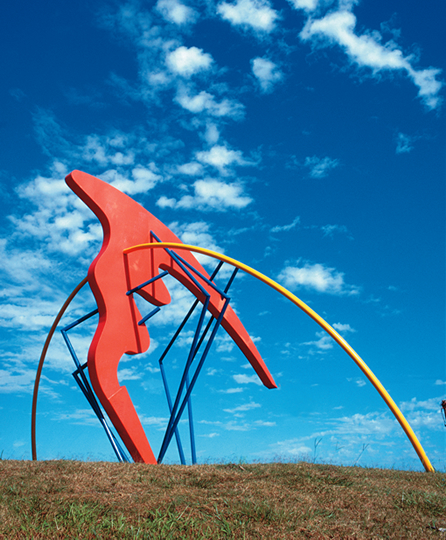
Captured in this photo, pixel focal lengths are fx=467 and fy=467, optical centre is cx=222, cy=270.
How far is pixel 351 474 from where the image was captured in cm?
698

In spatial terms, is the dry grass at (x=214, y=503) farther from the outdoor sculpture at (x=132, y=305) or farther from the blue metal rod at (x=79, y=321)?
the blue metal rod at (x=79, y=321)

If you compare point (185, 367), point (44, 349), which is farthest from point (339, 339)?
point (44, 349)

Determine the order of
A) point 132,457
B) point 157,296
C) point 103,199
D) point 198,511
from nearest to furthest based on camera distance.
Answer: point 198,511 → point 132,457 → point 103,199 → point 157,296

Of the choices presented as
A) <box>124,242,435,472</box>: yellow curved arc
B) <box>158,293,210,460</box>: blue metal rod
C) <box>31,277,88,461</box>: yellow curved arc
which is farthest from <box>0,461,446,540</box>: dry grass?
<box>31,277,88,461</box>: yellow curved arc

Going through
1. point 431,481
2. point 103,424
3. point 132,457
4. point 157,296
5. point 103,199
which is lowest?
point 431,481

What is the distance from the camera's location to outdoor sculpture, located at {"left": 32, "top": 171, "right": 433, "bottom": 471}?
29.0ft

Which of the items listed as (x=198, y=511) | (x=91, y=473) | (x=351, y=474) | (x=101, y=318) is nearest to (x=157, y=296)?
(x=101, y=318)

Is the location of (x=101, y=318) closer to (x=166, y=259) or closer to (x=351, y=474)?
(x=166, y=259)

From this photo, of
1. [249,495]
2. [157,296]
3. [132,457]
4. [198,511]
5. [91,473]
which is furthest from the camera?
[157,296]

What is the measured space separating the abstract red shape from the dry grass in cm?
202

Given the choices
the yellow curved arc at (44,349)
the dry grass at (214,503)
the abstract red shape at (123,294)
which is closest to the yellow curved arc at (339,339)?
the abstract red shape at (123,294)

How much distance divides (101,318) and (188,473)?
12.5ft

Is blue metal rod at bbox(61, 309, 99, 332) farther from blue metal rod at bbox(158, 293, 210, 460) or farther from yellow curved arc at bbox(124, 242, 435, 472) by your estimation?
blue metal rod at bbox(158, 293, 210, 460)

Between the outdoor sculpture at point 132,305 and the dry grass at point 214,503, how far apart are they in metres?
1.97
